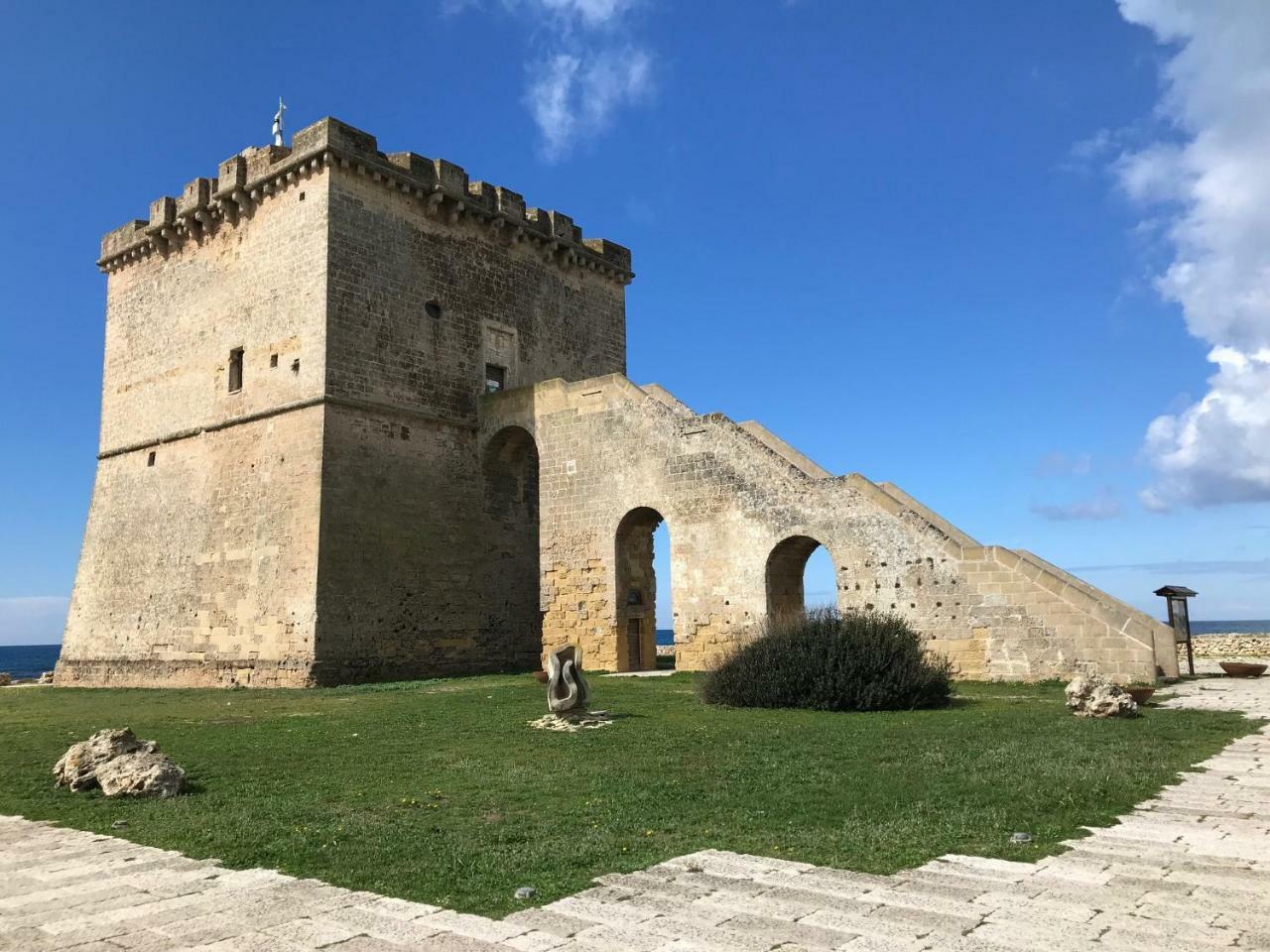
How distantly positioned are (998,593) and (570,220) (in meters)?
15.2

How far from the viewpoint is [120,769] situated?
7047 mm

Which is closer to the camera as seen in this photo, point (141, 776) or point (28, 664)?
point (141, 776)

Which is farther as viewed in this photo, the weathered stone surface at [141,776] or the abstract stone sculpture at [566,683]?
the abstract stone sculpture at [566,683]

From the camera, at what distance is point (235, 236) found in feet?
69.4

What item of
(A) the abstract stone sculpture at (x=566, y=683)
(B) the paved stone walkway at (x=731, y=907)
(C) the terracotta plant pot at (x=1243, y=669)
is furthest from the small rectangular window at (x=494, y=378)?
(B) the paved stone walkway at (x=731, y=907)

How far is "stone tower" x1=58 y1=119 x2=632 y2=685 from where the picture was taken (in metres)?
18.8

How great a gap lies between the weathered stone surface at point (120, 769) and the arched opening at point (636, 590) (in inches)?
467

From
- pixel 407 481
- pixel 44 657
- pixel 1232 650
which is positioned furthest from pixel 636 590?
pixel 44 657

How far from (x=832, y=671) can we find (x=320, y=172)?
1443 centimetres

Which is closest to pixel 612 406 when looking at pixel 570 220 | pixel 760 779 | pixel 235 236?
pixel 570 220

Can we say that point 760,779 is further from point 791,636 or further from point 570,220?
point 570,220

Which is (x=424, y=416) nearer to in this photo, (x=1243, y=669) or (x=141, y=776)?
(x=141, y=776)

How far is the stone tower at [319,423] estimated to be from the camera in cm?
1877

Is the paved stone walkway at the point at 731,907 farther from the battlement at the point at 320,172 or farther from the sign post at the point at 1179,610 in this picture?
the battlement at the point at 320,172
